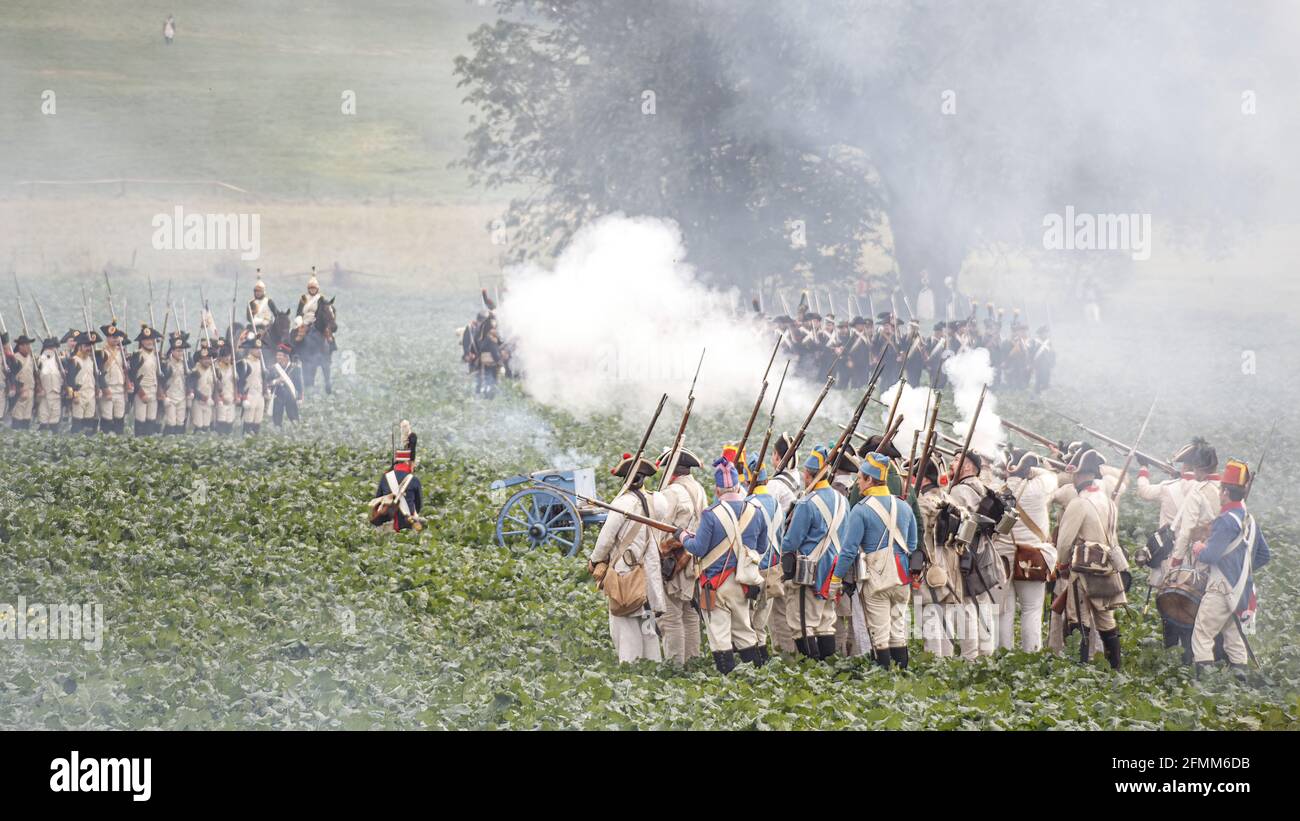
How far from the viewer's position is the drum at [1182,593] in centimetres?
1455

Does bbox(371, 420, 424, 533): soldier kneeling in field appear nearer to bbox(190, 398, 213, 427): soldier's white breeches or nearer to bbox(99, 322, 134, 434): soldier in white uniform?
bbox(190, 398, 213, 427): soldier's white breeches

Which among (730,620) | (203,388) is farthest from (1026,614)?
(203,388)

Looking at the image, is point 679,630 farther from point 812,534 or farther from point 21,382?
point 21,382

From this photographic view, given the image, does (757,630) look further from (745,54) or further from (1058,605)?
(745,54)

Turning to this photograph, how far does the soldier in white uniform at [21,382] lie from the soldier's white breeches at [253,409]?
3769 mm

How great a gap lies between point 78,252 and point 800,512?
169 feet

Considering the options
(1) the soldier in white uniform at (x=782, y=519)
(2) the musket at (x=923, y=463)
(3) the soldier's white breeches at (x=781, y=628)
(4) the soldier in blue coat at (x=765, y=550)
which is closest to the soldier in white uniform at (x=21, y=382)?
(1) the soldier in white uniform at (x=782, y=519)

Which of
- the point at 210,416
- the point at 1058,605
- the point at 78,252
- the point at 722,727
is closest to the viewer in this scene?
the point at 722,727

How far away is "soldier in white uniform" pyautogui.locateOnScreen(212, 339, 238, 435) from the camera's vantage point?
2758cm

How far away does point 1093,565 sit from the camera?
578 inches

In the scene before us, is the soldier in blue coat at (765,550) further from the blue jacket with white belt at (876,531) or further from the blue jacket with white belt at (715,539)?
the blue jacket with white belt at (876,531)

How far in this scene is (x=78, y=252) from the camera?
5900 cm

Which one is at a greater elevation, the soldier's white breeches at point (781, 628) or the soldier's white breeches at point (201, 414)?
the soldier's white breeches at point (201, 414)

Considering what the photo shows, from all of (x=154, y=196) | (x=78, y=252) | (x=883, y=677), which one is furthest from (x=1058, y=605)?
(x=154, y=196)
